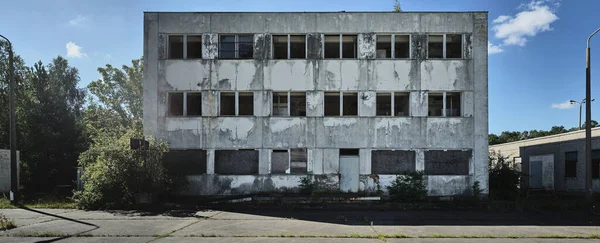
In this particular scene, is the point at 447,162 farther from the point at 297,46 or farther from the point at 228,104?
the point at 228,104

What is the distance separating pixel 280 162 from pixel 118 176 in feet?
22.6

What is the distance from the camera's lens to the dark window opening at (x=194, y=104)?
1848 centimetres

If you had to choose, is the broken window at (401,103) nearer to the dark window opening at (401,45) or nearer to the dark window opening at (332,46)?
the dark window opening at (401,45)

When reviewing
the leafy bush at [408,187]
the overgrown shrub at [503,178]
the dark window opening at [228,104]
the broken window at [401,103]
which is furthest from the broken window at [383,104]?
the dark window opening at [228,104]

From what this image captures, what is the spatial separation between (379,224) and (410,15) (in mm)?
10687

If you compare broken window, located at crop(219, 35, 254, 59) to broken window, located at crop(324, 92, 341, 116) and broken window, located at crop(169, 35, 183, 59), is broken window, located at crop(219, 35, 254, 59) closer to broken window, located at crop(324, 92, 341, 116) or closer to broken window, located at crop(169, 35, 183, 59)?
broken window, located at crop(169, 35, 183, 59)

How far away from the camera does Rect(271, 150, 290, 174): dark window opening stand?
1802 centimetres

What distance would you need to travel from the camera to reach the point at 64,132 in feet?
84.0

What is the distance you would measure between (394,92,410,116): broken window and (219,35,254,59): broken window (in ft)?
23.8

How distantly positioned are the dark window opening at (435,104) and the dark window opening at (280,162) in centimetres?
710

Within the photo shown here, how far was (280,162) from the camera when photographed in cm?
1805

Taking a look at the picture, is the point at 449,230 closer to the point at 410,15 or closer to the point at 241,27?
the point at 410,15

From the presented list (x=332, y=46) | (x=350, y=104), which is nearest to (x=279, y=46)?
(x=332, y=46)

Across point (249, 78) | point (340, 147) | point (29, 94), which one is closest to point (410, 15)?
point (340, 147)
